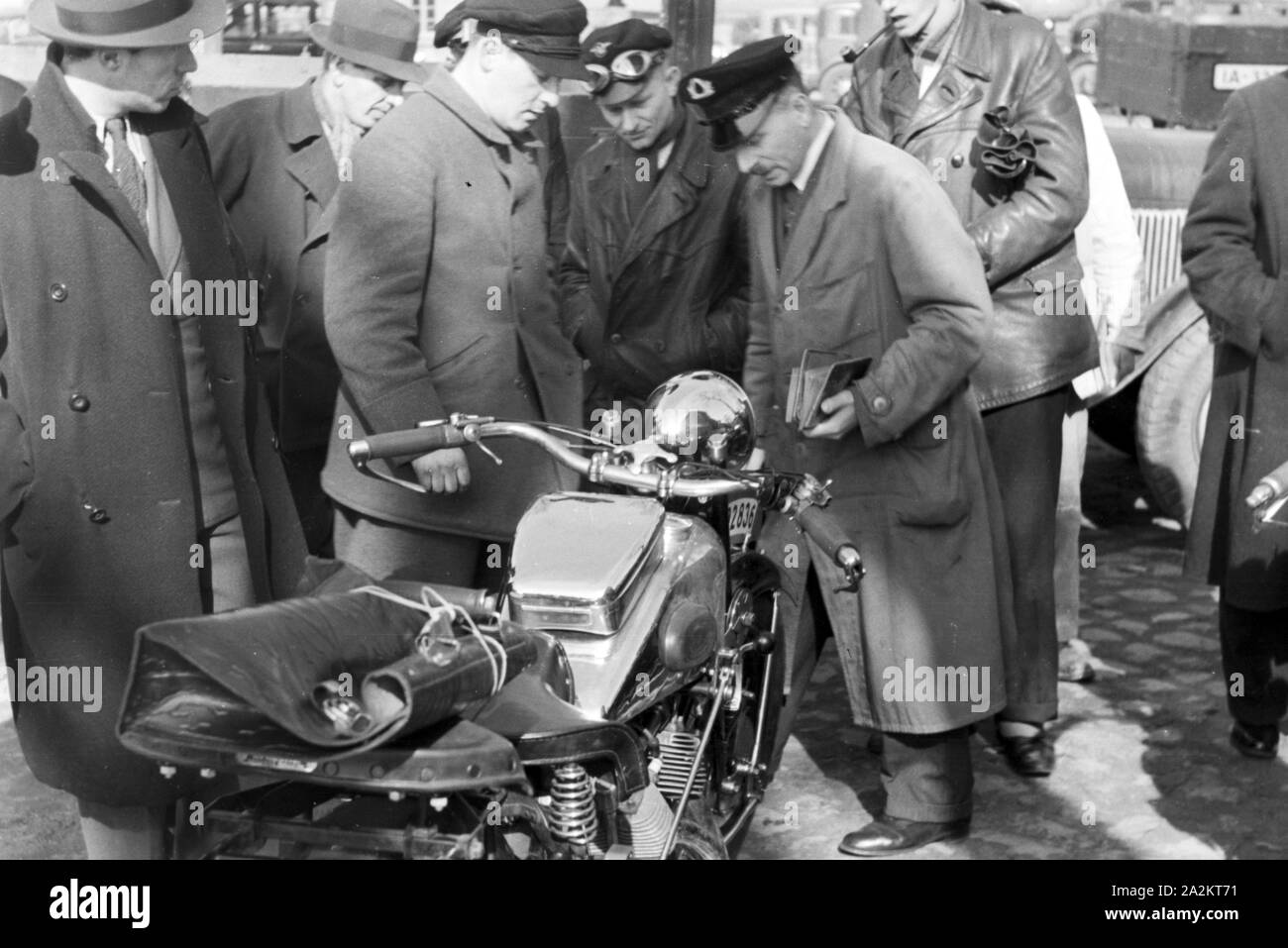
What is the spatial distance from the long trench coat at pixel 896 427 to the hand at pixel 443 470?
831mm

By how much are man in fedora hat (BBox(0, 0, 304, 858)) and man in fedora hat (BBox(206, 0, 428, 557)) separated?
1.39 meters

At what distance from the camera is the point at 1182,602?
6746 mm

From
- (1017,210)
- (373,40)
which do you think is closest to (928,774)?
(1017,210)

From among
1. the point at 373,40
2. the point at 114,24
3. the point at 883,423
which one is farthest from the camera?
the point at 373,40

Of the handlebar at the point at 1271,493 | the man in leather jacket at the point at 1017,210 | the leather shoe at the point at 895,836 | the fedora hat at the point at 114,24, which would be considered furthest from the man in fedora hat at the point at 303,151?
the handlebar at the point at 1271,493

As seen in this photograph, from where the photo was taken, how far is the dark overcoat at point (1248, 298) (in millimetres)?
4887

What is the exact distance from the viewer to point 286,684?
95.1 inches

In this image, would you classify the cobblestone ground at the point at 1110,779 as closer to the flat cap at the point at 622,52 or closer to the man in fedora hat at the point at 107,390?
the man in fedora hat at the point at 107,390

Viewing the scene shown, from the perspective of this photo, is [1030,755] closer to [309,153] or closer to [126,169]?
[309,153]

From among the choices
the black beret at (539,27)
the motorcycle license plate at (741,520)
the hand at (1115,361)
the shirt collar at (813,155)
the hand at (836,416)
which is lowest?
the hand at (1115,361)

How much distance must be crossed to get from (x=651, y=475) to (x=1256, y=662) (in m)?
2.44

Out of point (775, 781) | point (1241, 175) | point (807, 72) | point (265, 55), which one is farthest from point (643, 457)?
point (807, 72)

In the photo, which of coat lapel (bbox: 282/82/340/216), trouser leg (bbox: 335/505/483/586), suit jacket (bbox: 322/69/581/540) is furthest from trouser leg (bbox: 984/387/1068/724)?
coat lapel (bbox: 282/82/340/216)

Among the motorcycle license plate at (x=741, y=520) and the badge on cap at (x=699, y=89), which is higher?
the badge on cap at (x=699, y=89)
